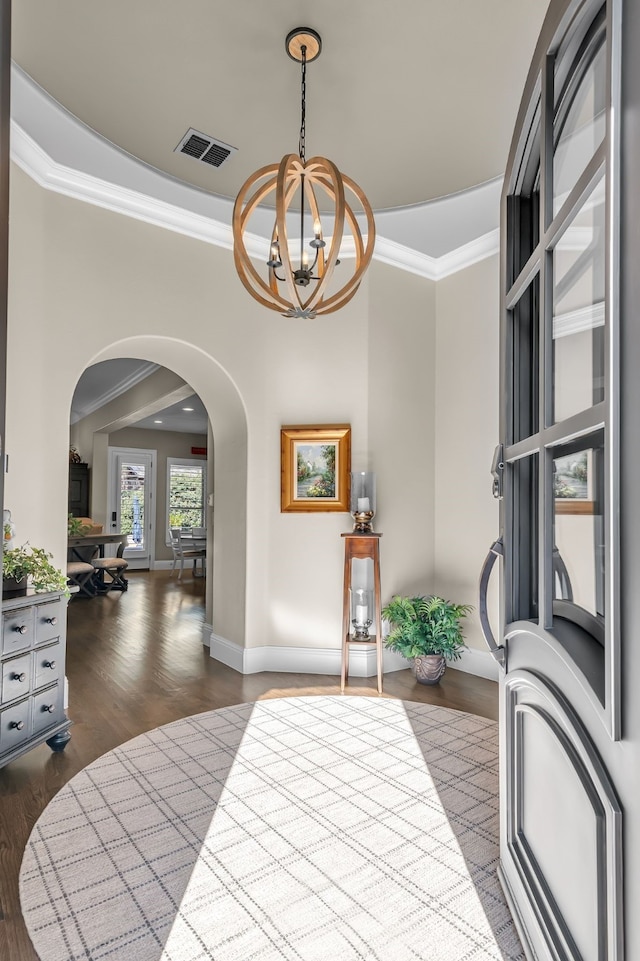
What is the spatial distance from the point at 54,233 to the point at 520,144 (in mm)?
2839

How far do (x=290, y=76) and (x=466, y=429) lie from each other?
8.47 ft

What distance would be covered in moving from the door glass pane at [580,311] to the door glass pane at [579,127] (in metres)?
0.11

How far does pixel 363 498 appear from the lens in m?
3.91

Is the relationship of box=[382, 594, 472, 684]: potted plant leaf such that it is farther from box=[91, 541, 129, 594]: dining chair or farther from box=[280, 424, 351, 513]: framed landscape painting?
box=[91, 541, 129, 594]: dining chair

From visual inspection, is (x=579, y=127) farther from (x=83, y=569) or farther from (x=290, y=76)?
(x=83, y=569)

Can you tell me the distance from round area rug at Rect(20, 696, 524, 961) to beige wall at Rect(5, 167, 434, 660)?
1.33 meters

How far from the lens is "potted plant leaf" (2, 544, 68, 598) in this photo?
2.61 m

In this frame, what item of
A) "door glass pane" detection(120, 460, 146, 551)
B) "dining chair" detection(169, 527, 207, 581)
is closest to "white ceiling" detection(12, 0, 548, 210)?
"dining chair" detection(169, 527, 207, 581)

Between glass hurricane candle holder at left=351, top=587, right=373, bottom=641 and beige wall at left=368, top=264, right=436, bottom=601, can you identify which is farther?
beige wall at left=368, top=264, right=436, bottom=601

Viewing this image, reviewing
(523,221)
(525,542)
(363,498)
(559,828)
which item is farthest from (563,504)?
(363,498)

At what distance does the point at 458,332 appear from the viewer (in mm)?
4441

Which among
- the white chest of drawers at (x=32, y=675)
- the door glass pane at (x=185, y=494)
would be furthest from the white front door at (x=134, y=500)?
the white chest of drawers at (x=32, y=675)

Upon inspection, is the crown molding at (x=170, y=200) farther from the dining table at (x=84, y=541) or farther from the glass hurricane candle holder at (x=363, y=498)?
the dining table at (x=84, y=541)

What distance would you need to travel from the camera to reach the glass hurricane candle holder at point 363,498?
154 inches
